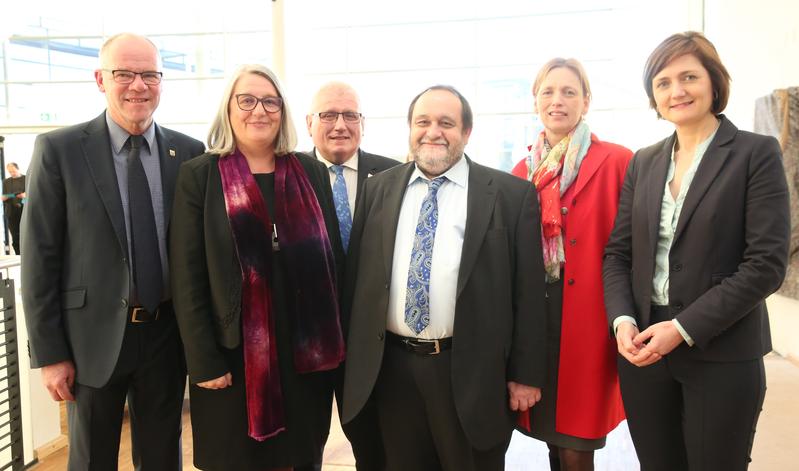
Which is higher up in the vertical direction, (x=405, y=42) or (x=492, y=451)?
(x=405, y=42)

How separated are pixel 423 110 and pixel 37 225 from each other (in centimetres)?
143

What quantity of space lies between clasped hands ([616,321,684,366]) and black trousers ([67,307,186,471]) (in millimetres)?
1619

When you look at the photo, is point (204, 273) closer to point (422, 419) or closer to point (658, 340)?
point (422, 419)

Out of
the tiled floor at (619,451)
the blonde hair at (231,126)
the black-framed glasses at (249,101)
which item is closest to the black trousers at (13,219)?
the tiled floor at (619,451)

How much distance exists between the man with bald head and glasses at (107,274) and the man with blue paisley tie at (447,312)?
0.73 meters

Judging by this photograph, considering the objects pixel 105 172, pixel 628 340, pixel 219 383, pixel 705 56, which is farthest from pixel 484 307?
pixel 105 172

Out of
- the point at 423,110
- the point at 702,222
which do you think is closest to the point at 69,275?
the point at 423,110

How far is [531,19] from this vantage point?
10914 millimetres

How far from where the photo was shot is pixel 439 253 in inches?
79.7

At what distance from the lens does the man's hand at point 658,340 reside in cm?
179

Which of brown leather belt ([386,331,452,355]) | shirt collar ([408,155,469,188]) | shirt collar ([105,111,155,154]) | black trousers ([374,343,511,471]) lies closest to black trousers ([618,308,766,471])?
black trousers ([374,343,511,471])

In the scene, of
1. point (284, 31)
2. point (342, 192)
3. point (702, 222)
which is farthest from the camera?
point (284, 31)

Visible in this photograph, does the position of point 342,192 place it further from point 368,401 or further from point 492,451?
point 492,451

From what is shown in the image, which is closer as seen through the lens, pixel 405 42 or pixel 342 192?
pixel 342 192
